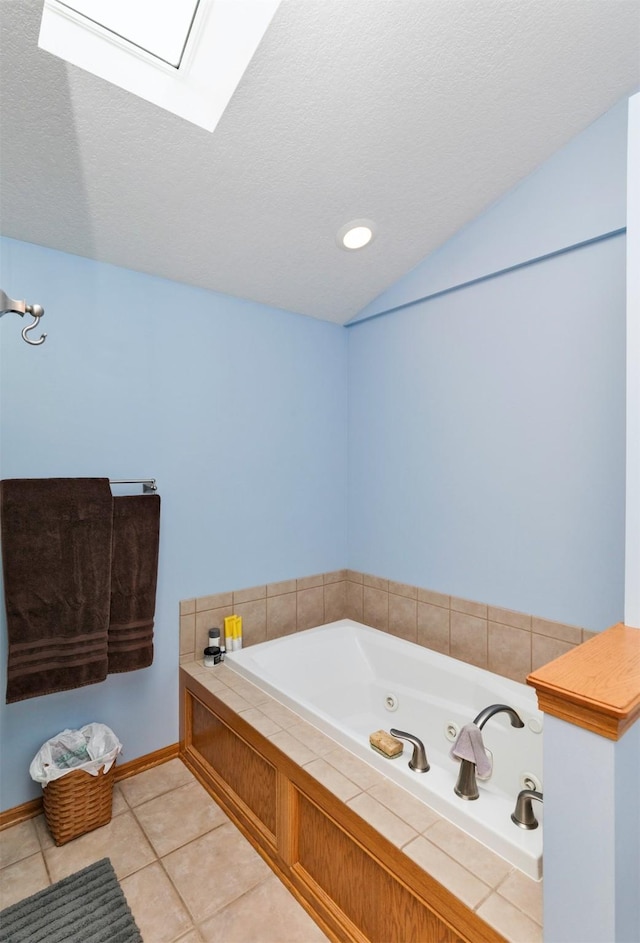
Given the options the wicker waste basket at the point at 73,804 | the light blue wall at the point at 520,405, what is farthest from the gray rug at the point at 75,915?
the light blue wall at the point at 520,405

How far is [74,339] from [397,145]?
4.94 feet

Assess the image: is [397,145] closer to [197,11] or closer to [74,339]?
[197,11]

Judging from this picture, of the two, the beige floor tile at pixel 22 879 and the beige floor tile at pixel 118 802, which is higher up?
the beige floor tile at pixel 118 802

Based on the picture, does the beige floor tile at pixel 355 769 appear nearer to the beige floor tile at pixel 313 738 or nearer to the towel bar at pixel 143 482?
the beige floor tile at pixel 313 738

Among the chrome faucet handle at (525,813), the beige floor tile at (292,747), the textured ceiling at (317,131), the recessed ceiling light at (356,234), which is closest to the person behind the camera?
the chrome faucet handle at (525,813)

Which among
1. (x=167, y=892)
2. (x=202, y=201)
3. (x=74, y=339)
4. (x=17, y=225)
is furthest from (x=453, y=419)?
(x=167, y=892)

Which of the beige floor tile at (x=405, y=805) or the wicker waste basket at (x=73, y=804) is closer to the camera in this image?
the beige floor tile at (x=405, y=805)

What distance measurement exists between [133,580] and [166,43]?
6.19ft

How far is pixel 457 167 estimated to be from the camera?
1864mm

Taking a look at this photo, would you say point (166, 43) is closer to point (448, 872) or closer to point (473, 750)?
point (473, 750)

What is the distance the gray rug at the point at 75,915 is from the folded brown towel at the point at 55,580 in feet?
2.07

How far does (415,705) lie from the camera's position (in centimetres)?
227

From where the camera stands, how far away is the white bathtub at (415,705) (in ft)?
4.32

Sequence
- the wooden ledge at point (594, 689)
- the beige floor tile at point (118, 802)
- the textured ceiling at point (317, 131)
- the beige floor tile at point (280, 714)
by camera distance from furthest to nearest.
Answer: the beige floor tile at point (118, 802) < the beige floor tile at point (280, 714) < the textured ceiling at point (317, 131) < the wooden ledge at point (594, 689)
